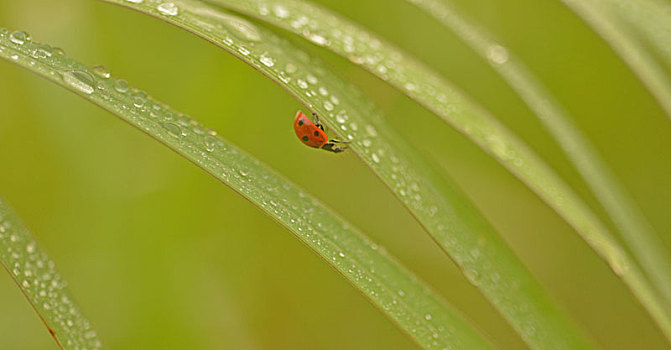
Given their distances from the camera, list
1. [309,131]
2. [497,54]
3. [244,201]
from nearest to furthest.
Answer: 1. [497,54]
2. [309,131]
3. [244,201]

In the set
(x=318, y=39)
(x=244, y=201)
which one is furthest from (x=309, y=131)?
(x=244, y=201)

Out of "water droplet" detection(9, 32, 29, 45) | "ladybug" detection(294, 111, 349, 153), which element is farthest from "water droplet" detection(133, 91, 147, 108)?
"ladybug" detection(294, 111, 349, 153)

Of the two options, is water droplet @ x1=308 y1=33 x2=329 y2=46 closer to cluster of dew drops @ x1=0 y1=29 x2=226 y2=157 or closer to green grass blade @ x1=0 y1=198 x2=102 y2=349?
cluster of dew drops @ x1=0 y1=29 x2=226 y2=157

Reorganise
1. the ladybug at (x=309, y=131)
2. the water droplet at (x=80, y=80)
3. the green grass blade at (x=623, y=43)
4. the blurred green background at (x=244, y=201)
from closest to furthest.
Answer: the water droplet at (x=80, y=80) < the green grass blade at (x=623, y=43) < the ladybug at (x=309, y=131) < the blurred green background at (x=244, y=201)

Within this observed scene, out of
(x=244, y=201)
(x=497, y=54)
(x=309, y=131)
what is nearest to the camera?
(x=497, y=54)

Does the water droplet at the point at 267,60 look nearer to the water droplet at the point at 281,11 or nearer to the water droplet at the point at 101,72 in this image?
the water droplet at the point at 281,11

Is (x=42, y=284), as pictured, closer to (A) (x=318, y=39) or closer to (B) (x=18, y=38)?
(B) (x=18, y=38)

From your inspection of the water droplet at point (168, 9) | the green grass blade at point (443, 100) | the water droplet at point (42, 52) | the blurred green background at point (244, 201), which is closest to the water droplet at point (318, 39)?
the green grass blade at point (443, 100)
